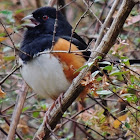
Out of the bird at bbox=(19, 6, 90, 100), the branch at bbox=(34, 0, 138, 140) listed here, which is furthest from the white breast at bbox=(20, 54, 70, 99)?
the branch at bbox=(34, 0, 138, 140)

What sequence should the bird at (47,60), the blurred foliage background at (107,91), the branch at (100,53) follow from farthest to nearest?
the bird at (47,60)
the blurred foliage background at (107,91)
the branch at (100,53)

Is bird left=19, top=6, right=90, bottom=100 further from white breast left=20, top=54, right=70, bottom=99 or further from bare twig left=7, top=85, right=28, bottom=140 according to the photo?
bare twig left=7, top=85, right=28, bottom=140

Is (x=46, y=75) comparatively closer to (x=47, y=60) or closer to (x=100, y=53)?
(x=47, y=60)

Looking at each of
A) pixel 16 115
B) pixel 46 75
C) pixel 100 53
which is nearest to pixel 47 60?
pixel 46 75

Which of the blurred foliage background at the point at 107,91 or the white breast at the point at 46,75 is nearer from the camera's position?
the blurred foliage background at the point at 107,91

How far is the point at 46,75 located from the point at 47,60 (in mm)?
124

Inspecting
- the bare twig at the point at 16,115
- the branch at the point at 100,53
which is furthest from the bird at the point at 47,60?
the branch at the point at 100,53

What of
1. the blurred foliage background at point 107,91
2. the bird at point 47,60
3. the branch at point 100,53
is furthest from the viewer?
the bird at point 47,60

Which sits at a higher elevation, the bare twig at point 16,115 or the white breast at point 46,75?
the white breast at point 46,75

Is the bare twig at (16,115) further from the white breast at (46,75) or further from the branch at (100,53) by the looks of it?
the branch at (100,53)

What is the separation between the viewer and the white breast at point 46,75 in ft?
8.82

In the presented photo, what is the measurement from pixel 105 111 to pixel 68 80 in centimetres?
39

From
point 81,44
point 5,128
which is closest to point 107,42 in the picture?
point 81,44

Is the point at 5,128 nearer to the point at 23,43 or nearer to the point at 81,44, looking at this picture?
the point at 23,43
